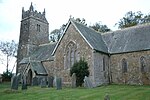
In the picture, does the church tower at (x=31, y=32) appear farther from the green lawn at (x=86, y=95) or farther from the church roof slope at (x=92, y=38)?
the green lawn at (x=86, y=95)

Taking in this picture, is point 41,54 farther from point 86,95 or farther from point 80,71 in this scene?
point 86,95

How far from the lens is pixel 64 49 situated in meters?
32.6

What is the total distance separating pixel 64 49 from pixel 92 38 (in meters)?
4.46

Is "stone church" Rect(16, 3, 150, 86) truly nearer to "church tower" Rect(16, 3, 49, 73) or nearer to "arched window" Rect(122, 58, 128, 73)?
"arched window" Rect(122, 58, 128, 73)

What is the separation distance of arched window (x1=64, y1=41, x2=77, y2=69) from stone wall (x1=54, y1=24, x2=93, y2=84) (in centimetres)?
Answer: 43

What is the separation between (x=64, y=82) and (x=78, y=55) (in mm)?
4430

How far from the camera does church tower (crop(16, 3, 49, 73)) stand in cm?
4616

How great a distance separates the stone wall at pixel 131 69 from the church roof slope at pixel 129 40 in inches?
30.2

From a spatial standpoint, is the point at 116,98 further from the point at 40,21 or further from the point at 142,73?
the point at 40,21

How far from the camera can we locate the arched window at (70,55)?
31438mm

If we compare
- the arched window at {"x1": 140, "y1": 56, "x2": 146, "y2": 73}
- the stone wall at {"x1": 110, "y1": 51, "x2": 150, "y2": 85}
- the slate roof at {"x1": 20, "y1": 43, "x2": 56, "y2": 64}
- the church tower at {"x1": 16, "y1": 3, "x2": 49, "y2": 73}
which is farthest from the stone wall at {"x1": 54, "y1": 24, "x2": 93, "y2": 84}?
the church tower at {"x1": 16, "y1": 3, "x2": 49, "y2": 73}

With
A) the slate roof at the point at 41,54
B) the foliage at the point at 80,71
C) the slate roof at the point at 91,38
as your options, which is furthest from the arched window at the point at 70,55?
the slate roof at the point at 41,54

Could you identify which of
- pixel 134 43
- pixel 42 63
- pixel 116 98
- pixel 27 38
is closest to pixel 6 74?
pixel 27 38

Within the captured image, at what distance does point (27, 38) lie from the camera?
4625cm
